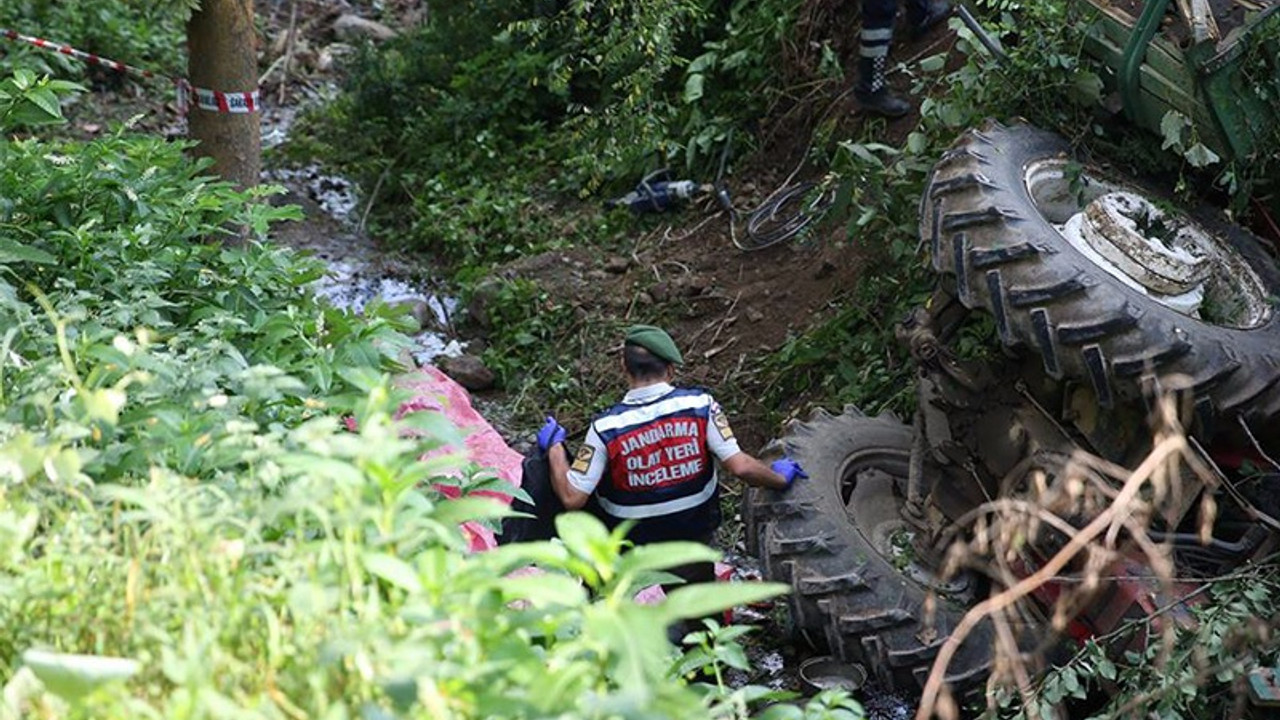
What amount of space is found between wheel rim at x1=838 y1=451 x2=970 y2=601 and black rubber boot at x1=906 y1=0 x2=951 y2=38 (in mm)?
3818

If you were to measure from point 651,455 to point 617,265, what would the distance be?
391 cm

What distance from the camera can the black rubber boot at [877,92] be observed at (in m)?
8.37

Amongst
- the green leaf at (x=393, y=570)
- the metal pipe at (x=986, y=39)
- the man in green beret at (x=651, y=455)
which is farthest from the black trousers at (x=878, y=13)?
the green leaf at (x=393, y=570)

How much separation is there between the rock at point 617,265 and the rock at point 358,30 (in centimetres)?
589

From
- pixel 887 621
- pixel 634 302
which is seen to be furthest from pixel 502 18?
pixel 887 621

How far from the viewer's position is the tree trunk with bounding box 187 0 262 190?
692 centimetres

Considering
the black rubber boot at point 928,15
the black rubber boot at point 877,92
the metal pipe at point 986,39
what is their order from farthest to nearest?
the black rubber boot at point 928,15 → the black rubber boot at point 877,92 → the metal pipe at point 986,39

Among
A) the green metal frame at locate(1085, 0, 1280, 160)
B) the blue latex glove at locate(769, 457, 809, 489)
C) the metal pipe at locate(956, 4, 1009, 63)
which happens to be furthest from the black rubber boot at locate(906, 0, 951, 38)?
the blue latex glove at locate(769, 457, 809, 489)

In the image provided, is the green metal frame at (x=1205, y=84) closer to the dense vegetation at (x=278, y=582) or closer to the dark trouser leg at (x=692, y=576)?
the dark trouser leg at (x=692, y=576)

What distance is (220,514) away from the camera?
2.29 m

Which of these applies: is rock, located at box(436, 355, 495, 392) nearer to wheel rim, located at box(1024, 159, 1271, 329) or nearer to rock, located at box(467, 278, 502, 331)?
rock, located at box(467, 278, 502, 331)

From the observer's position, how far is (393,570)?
6.86 feet

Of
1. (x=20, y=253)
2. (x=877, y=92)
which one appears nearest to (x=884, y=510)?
(x=877, y=92)

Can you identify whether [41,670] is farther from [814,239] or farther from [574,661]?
[814,239]
